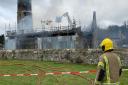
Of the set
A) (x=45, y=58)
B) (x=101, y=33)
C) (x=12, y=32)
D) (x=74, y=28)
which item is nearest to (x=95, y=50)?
(x=101, y=33)

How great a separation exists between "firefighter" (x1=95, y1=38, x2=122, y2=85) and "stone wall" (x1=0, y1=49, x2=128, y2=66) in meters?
17.7

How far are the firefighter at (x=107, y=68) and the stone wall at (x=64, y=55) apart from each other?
17735 mm

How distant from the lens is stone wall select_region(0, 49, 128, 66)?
27359 millimetres

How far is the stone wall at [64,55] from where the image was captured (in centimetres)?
2736

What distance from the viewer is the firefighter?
23.9 feet

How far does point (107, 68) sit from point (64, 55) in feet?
75.9

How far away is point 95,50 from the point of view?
27562mm

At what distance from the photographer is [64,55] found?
99.8ft

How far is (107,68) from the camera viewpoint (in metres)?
7.30

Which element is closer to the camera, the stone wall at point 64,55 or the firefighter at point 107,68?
the firefighter at point 107,68

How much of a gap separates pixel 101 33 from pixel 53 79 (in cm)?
1323

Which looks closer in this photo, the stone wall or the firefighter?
the firefighter

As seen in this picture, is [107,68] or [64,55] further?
[64,55]

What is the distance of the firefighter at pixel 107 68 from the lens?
7285mm
